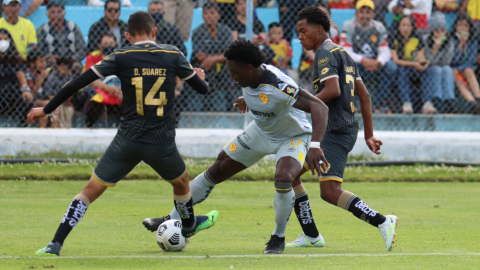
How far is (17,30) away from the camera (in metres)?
12.6

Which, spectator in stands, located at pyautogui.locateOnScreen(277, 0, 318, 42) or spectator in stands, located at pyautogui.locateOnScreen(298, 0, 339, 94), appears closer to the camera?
spectator in stands, located at pyautogui.locateOnScreen(298, 0, 339, 94)

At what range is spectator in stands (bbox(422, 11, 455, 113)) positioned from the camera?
45.9 feet

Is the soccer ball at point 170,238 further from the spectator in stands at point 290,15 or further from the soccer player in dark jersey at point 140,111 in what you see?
the spectator in stands at point 290,15

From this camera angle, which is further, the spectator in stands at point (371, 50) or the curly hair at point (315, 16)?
the spectator in stands at point (371, 50)

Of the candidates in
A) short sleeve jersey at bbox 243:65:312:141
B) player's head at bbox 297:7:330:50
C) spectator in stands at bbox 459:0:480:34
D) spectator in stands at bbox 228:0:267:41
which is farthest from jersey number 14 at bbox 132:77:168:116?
spectator in stands at bbox 459:0:480:34

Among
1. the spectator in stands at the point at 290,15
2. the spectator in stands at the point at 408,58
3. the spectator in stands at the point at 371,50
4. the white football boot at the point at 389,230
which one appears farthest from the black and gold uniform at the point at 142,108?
the spectator in stands at the point at 408,58

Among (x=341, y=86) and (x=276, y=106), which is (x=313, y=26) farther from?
(x=276, y=106)

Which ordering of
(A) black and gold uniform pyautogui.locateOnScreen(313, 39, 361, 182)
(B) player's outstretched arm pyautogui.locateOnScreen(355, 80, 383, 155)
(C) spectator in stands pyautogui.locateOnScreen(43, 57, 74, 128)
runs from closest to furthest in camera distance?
(A) black and gold uniform pyautogui.locateOnScreen(313, 39, 361, 182) < (B) player's outstretched arm pyautogui.locateOnScreen(355, 80, 383, 155) < (C) spectator in stands pyautogui.locateOnScreen(43, 57, 74, 128)

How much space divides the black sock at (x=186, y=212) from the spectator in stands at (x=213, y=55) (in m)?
7.37

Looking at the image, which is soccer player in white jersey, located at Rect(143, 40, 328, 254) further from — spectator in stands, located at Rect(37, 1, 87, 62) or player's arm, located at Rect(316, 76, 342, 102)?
spectator in stands, located at Rect(37, 1, 87, 62)

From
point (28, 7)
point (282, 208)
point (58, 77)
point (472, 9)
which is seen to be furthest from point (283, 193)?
point (472, 9)

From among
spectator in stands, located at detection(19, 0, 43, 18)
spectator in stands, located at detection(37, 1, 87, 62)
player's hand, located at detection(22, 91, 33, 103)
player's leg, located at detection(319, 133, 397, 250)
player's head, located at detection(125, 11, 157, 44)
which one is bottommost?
player's hand, located at detection(22, 91, 33, 103)

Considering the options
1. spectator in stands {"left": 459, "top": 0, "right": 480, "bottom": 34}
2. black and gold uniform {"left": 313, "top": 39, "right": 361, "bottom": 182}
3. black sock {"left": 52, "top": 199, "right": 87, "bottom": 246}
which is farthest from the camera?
spectator in stands {"left": 459, "top": 0, "right": 480, "bottom": 34}

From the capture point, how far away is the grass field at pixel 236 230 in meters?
5.20
